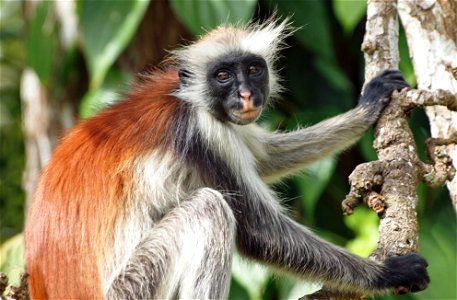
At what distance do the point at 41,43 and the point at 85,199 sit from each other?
178 inches

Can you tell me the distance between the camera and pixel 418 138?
978 cm

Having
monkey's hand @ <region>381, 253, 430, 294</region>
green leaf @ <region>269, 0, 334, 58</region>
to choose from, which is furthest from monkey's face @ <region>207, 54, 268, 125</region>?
→ green leaf @ <region>269, 0, 334, 58</region>

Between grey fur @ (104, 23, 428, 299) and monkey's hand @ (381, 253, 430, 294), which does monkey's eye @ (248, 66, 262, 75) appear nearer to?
grey fur @ (104, 23, 428, 299)

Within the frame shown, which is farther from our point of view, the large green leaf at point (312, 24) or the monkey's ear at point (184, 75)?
the large green leaf at point (312, 24)

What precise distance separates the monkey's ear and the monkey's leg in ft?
3.11

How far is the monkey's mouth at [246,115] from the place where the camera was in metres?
6.12

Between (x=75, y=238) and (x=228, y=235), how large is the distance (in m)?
1.05

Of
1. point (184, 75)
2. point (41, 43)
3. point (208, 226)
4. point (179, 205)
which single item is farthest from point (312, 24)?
point (208, 226)

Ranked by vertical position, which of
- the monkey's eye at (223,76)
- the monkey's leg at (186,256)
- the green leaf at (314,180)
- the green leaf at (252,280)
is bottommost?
the green leaf at (252,280)

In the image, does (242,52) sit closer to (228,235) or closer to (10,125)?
(228,235)

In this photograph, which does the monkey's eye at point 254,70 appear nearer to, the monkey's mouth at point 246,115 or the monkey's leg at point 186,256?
the monkey's mouth at point 246,115

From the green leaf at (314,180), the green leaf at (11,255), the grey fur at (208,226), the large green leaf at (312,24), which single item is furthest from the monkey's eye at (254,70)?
the green leaf at (11,255)

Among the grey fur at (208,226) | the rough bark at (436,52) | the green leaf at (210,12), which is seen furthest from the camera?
the green leaf at (210,12)

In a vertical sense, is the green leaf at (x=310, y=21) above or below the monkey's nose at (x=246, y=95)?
above
